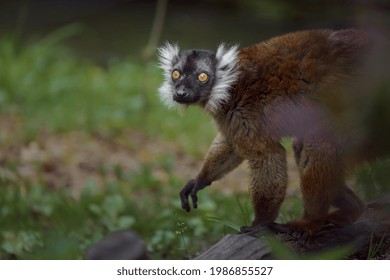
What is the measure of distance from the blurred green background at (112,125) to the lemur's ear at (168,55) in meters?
0.16

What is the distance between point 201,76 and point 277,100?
379 millimetres

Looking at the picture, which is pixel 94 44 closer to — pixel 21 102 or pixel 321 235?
pixel 21 102

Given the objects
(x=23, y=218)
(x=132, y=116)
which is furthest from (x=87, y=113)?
(x=23, y=218)

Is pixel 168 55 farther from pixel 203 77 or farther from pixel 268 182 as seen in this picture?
pixel 268 182

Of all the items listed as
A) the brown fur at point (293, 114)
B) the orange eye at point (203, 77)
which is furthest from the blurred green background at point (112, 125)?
the orange eye at point (203, 77)

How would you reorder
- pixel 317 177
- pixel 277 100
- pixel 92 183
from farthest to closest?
pixel 92 183 → pixel 277 100 → pixel 317 177

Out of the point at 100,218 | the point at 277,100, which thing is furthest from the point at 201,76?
Result: the point at 100,218

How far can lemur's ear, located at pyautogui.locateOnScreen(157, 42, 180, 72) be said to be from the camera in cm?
338

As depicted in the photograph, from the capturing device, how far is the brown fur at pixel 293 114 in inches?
125

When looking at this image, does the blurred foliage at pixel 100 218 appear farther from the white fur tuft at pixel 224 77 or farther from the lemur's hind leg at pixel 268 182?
the white fur tuft at pixel 224 77

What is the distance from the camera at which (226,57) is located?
335cm

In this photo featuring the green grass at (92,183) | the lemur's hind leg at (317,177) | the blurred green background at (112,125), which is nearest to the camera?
the lemur's hind leg at (317,177)

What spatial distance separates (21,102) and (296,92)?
3.02 metres

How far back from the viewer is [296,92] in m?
3.26
